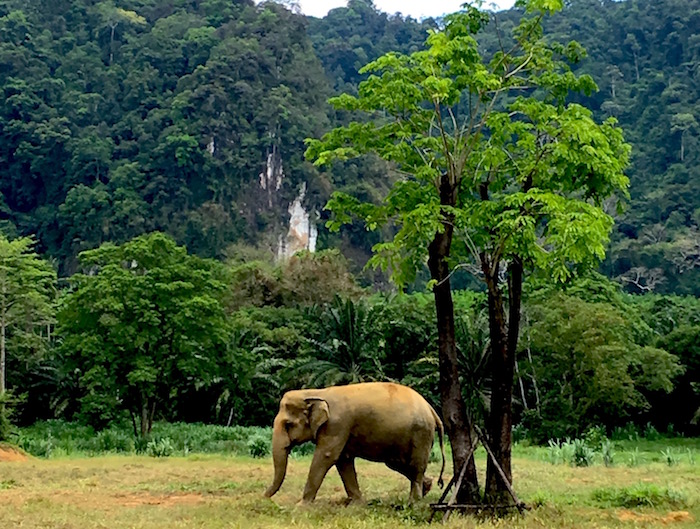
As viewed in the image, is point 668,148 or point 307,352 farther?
point 668,148

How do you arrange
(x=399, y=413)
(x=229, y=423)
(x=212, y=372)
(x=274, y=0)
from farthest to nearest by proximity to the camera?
(x=274, y=0)
(x=229, y=423)
(x=212, y=372)
(x=399, y=413)

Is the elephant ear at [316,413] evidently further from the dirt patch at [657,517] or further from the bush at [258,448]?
the bush at [258,448]

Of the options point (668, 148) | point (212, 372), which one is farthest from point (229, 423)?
point (668, 148)

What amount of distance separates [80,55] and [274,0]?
24223mm

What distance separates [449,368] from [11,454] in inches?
505

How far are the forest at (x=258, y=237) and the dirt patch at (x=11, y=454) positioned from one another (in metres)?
1.71

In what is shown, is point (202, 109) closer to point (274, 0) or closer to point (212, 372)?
point (274, 0)

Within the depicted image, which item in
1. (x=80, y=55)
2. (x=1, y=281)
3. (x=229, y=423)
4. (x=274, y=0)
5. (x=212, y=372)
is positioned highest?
(x=274, y=0)

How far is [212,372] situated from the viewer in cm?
2548

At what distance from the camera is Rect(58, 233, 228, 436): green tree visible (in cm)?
2309

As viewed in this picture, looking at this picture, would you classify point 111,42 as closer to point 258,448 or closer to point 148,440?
point 148,440

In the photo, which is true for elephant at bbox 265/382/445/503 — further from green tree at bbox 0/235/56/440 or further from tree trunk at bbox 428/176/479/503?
green tree at bbox 0/235/56/440

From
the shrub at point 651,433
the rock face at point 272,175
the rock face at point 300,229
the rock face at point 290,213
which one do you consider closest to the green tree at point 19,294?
the shrub at point 651,433

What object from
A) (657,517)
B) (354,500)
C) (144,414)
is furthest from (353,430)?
(144,414)
